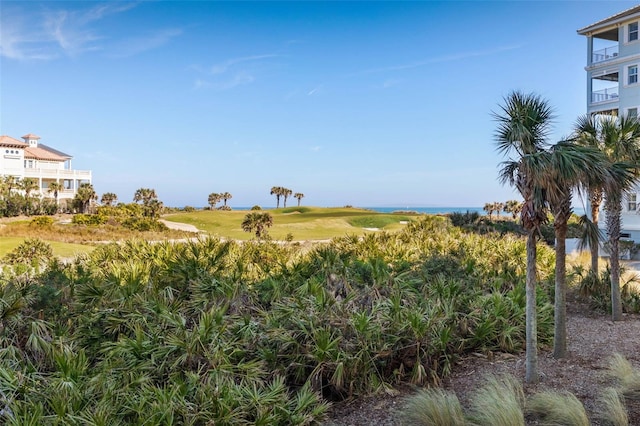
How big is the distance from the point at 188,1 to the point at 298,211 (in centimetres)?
6524

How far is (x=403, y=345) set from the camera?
27.8 feet

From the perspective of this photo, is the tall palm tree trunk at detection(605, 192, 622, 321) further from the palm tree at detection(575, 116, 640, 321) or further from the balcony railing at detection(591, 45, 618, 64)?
the balcony railing at detection(591, 45, 618, 64)

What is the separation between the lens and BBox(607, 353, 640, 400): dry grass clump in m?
6.99

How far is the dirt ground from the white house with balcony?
17579 millimetres

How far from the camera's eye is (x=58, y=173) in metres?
65.2

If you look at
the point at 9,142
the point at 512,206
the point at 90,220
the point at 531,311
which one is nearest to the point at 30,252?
the point at 531,311

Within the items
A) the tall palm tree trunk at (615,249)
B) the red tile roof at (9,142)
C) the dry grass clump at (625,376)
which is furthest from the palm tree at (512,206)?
the red tile roof at (9,142)

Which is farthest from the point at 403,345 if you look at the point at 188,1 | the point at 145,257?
the point at 188,1

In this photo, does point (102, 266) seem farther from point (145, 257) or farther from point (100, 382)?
point (100, 382)

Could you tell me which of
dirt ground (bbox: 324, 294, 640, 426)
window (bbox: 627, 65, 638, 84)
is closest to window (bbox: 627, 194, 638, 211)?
window (bbox: 627, 65, 638, 84)

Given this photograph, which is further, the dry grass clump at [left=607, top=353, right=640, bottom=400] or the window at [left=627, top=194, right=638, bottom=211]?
the window at [left=627, top=194, right=638, bottom=211]

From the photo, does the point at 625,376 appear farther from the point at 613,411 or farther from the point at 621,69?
the point at 621,69

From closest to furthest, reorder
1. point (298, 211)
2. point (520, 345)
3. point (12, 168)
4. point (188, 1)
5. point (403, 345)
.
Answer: point (403, 345) → point (520, 345) → point (188, 1) → point (12, 168) → point (298, 211)

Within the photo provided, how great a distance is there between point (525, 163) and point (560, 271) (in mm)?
2615
